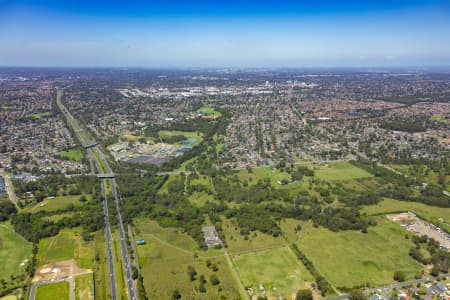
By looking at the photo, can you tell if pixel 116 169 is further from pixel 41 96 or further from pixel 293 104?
pixel 41 96

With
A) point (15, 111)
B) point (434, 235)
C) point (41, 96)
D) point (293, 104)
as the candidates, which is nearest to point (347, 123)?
point (293, 104)

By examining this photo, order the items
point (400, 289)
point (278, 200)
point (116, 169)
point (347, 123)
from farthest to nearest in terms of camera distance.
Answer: point (347, 123)
point (116, 169)
point (278, 200)
point (400, 289)

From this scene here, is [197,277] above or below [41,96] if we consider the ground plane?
below

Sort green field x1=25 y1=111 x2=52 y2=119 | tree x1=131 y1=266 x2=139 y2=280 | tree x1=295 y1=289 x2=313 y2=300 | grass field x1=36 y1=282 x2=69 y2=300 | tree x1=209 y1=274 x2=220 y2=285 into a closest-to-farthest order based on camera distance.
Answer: tree x1=295 y1=289 x2=313 y2=300 → grass field x1=36 y1=282 x2=69 y2=300 → tree x1=209 y1=274 x2=220 y2=285 → tree x1=131 y1=266 x2=139 y2=280 → green field x1=25 y1=111 x2=52 y2=119

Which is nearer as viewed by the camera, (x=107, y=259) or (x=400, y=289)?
(x=400, y=289)

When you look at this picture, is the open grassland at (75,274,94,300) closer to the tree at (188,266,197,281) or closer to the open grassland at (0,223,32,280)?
the open grassland at (0,223,32,280)

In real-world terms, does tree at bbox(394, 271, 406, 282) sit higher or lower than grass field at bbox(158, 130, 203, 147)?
lower

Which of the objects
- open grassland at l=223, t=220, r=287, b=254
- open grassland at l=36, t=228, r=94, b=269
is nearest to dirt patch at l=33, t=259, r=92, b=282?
open grassland at l=36, t=228, r=94, b=269

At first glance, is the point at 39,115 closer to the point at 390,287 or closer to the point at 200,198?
the point at 200,198
